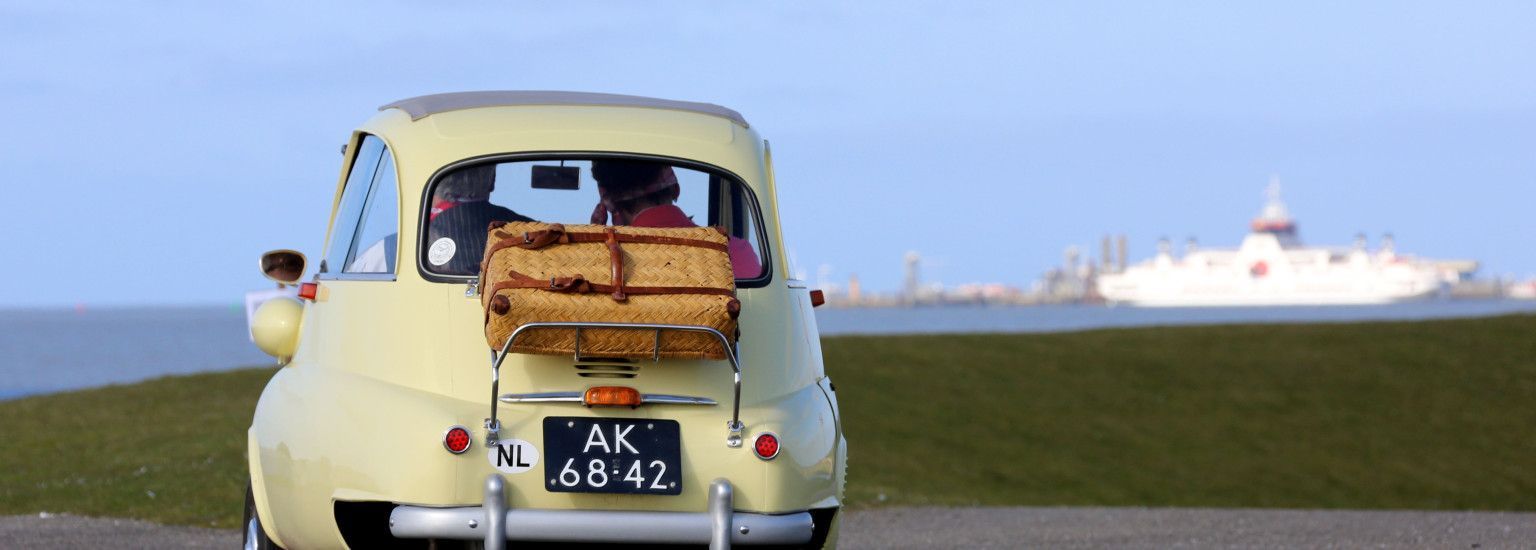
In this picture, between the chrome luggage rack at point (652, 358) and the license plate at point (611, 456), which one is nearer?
the chrome luggage rack at point (652, 358)

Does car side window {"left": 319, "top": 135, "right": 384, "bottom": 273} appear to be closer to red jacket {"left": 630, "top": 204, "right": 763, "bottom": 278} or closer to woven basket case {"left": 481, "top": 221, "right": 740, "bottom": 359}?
red jacket {"left": 630, "top": 204, "right": 763, "bottom": 278}

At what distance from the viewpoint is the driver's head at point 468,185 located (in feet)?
19.3

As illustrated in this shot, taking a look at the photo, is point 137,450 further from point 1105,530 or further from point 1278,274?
point 1278,274

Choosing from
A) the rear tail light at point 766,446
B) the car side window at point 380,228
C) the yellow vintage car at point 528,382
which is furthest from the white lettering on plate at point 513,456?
the car side window at point 380,228

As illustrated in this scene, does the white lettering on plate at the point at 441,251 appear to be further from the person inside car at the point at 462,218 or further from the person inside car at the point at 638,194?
the person inside car at the point at 638,194

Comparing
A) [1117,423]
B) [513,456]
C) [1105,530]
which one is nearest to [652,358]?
[513,456]

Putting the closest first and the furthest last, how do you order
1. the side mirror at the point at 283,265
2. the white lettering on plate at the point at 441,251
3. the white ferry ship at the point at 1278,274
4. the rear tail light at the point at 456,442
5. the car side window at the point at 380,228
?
the rear tail light at the point at 456,442, the white lettering on plate at the point at 441,251, the car side window at the point at 380,228, the side mirror at the point at 283,265, the white ferry ship at the point at 1278,274

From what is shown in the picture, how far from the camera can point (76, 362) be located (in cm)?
9850

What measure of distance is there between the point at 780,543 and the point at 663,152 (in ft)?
4.67

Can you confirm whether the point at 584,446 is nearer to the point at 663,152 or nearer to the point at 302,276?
the point at 663,152

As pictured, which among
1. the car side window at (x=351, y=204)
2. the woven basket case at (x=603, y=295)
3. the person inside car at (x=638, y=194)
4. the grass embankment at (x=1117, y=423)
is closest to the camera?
the woven basket case at (x=603, y=295)

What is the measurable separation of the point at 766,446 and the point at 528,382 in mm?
757

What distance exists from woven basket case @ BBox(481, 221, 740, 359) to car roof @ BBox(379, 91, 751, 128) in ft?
3.03

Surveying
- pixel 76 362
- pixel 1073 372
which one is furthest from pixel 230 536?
pixel 76 362
